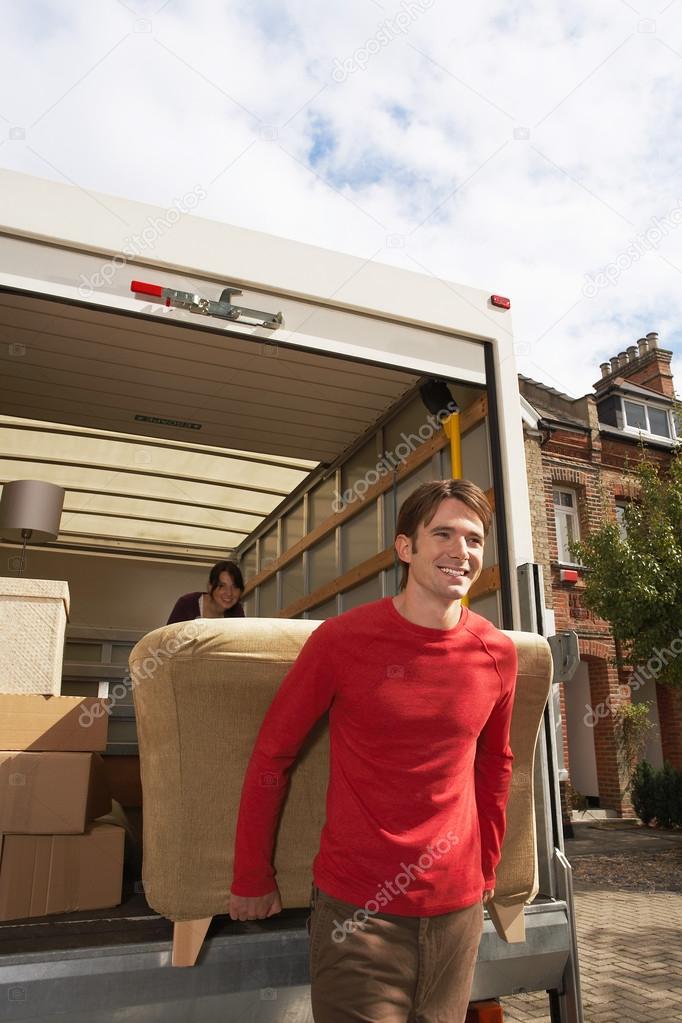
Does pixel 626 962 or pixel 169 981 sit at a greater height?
pixel 169 981

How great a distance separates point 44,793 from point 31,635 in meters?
0.58

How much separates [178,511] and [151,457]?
55.5 inches

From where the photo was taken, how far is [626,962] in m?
5.84

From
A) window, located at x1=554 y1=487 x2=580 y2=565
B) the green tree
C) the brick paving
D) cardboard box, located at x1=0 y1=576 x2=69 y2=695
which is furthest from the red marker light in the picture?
window, located at x1=554 y1=487 x2=580 y2=565

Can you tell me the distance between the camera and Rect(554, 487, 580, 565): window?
55.5 ft

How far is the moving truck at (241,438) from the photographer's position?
1.97m

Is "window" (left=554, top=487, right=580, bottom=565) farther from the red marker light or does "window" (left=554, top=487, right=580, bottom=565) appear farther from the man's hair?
the man's hair

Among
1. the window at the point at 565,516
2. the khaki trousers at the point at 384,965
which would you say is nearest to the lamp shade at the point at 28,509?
the khaki trousers at the point at 384,965

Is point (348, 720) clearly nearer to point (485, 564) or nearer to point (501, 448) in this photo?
point (501, 448)

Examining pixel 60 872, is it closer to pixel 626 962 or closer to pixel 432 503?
pixel 432 503

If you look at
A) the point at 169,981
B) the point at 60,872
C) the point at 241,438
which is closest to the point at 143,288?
the point at 60,872

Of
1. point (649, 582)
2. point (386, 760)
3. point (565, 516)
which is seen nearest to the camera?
point (386, 760)

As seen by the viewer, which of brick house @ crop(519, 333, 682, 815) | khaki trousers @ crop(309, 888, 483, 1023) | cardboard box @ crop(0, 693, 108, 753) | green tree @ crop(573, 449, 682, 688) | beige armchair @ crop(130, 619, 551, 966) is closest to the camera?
khaki trousers @ crop(309, 888, 483, 1023)

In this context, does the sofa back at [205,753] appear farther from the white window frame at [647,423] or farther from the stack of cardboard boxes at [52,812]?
the white window frame at [647,423]
